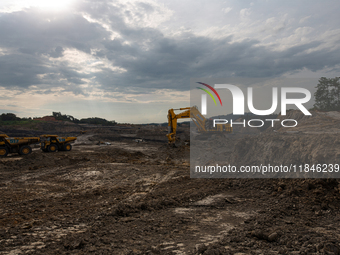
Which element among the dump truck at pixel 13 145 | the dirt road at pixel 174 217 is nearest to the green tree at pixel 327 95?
the dirt road at pixel 174 217

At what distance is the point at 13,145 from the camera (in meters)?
16.6

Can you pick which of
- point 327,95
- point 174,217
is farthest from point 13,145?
point 327,95

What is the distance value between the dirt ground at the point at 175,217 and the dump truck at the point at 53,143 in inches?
432

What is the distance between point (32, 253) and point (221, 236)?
3.36m

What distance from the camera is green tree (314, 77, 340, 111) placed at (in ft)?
83.7

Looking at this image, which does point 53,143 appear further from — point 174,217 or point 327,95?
point 327,95

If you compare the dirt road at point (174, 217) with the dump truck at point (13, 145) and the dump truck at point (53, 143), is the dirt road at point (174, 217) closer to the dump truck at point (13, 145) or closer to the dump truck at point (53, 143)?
the dump truck at point (13, 145)

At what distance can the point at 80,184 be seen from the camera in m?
9.00

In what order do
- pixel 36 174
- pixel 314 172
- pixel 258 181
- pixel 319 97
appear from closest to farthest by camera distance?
pixel 314 172, pixel 258 181, pixel 36 174, pixel 319 97

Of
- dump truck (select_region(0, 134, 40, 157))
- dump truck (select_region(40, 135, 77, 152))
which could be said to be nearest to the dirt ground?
dump truck (select_region(0, 134, 40, 157))

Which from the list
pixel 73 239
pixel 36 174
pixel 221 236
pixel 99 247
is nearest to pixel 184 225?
pixel 221 236

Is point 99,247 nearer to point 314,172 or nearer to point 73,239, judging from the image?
point 73,239

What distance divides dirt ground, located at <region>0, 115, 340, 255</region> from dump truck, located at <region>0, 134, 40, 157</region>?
9.05 m

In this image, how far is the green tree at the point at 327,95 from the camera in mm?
25522
